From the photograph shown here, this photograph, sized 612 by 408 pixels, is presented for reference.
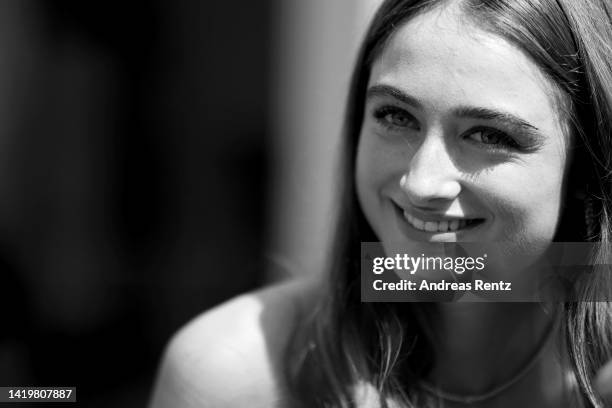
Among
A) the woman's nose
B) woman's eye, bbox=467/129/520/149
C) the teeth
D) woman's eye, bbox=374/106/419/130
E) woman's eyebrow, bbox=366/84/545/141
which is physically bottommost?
the teeth

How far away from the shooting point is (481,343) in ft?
3.98

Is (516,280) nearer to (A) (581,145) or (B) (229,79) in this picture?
(A) (581,145)

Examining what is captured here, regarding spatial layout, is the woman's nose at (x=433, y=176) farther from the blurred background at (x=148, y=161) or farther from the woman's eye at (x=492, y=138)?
the blurred background at (x=148, y=161)

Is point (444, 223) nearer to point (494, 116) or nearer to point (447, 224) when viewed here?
point (447, 224)

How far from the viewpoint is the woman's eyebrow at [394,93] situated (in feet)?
3.25

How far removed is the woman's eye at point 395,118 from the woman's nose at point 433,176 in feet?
0.18

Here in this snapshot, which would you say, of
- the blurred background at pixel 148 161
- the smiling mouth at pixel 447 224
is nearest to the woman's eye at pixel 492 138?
the smiling mouth at pixel 447 224

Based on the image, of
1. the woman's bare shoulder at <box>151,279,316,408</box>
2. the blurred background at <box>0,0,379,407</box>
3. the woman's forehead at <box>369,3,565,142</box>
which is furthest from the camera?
the blurred background at <box>0,0,379,407</box>

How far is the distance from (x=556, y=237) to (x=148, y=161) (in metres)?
1.75

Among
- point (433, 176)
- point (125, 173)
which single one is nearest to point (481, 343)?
point (433, 176)

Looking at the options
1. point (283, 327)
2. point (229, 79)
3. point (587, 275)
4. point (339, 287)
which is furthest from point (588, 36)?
point (229, 79)

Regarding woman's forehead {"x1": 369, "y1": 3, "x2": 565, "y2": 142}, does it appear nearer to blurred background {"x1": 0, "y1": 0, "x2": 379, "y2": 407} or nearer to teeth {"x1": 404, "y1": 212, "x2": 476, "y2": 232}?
teeth {"x1": 404, "y1": 212, "x2": 476, "y2": 232}

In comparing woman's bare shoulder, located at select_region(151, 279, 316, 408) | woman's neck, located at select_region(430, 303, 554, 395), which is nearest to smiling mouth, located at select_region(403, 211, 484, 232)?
woman's neck, located at select_region(430, 303, 554, 395)

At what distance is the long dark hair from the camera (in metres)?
0.99
